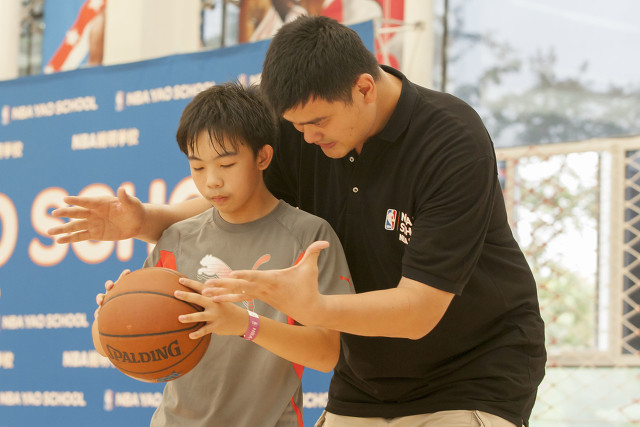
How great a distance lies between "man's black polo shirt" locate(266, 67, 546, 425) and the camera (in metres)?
2.20

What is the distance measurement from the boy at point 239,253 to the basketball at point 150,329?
181 mm

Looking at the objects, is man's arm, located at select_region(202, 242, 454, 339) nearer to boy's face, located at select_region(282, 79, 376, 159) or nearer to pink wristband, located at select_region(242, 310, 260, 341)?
pink wristband, located at select_region(242, 310, 260, 341)

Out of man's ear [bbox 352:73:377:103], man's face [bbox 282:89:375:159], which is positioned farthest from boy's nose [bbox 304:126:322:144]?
man's ear [bbox 352:73:377:103]

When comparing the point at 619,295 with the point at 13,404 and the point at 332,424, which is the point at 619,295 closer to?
the point at 332,424

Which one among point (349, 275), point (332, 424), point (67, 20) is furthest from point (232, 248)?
point (67, 20)

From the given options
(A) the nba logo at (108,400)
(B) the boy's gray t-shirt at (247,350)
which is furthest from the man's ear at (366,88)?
(A) the nba logo at (108,400)

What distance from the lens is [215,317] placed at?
2023mm

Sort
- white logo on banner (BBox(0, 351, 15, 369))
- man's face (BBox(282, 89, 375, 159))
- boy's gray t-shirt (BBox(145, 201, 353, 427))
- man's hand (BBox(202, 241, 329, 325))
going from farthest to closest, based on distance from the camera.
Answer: white logo on banner (BBox(0, 351, 15, 369)) < boy's gray t-shirt (BBox(145, 201, 353, 427)) < man's face (BBox(282, 89, 375, 159)) < man's hand (BBox(202, 241, 329, 325))

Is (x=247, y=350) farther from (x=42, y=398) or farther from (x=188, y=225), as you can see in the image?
(x=42, y=398)

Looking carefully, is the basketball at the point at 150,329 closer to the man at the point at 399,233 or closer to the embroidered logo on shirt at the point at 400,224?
the man at the point at 399,233

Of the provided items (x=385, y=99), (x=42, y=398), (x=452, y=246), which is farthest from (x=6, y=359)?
(x=452, y=246)

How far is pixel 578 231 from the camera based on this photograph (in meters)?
4.82

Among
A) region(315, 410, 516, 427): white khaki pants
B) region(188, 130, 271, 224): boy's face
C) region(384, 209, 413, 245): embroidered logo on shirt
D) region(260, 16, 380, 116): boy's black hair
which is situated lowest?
region(315, 410, 516, 427): white khaki pants

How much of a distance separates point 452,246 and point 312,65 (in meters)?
0.63
